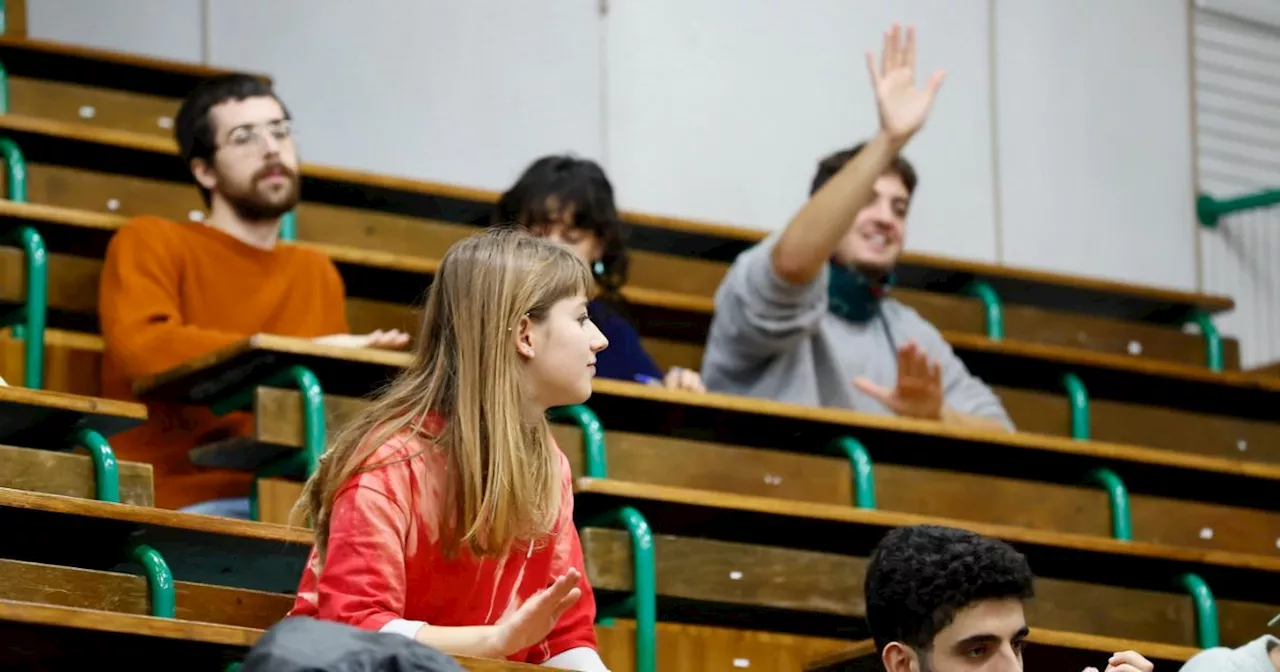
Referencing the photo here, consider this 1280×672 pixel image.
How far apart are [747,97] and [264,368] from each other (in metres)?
1.84

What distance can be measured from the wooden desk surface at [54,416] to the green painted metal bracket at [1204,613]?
124 centimetres

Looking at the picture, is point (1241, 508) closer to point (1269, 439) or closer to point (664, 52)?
point (1269, 439)

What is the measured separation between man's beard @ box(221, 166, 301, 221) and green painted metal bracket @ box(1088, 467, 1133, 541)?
1.11 meters

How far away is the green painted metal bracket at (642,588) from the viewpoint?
7.30 ft

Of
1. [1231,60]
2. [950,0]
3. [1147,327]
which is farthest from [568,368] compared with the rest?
[1231,60]

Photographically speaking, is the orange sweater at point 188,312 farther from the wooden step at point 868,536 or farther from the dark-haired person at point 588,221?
the wooden step at point 868,536

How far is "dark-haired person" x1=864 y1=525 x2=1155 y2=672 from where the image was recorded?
73.7 inches

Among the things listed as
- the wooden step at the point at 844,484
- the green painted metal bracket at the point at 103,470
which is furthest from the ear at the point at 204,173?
the green painted metal bracket at the point at 103,470

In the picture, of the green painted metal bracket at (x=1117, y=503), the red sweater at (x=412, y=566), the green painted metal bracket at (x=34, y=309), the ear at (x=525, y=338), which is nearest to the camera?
the red sweater at (x=412, y=566)

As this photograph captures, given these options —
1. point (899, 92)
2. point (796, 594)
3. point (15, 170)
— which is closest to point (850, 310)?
point (899, 92)

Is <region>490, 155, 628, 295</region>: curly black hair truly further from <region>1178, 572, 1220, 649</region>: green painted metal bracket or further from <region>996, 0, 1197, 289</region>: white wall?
<region>996, 0, 1197, 289</region>: white wall

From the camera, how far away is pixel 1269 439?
343 centimetres

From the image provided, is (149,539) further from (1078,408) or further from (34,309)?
(1078,408)

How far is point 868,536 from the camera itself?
253 cm
